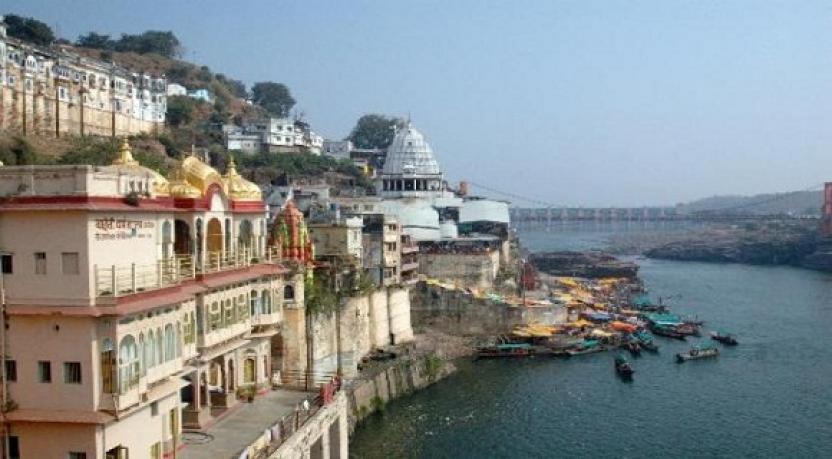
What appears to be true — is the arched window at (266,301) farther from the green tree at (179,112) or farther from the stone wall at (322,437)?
the green tree at (179,112)

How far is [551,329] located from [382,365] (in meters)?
16.8

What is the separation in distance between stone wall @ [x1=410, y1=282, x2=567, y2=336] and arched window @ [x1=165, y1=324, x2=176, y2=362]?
34478 millimetres

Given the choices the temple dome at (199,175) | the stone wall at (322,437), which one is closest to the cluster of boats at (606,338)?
the stone wall at (322,437)

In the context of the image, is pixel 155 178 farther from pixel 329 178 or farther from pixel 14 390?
pixel 329 178

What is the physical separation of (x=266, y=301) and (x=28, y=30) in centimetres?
6624

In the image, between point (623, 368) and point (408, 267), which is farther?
point (408, 267)

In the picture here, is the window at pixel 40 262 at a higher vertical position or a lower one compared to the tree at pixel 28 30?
lower

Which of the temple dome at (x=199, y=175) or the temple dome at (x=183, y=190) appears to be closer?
the temple dome at (x=183, y=190)

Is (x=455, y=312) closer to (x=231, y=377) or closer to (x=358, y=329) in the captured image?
(x=358, y=329)

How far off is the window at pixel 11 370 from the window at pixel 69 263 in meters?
1.97

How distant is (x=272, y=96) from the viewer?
13412 cm

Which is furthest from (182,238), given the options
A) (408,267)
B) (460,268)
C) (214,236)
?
(460,268)

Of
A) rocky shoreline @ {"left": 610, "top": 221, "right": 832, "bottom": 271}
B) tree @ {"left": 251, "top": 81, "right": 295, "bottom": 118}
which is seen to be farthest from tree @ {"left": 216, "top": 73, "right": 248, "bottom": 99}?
rocky shoreline @ {"left": 610, "top": 221, "right": 832, "bottom": 271}

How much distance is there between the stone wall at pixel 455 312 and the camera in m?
53.2
